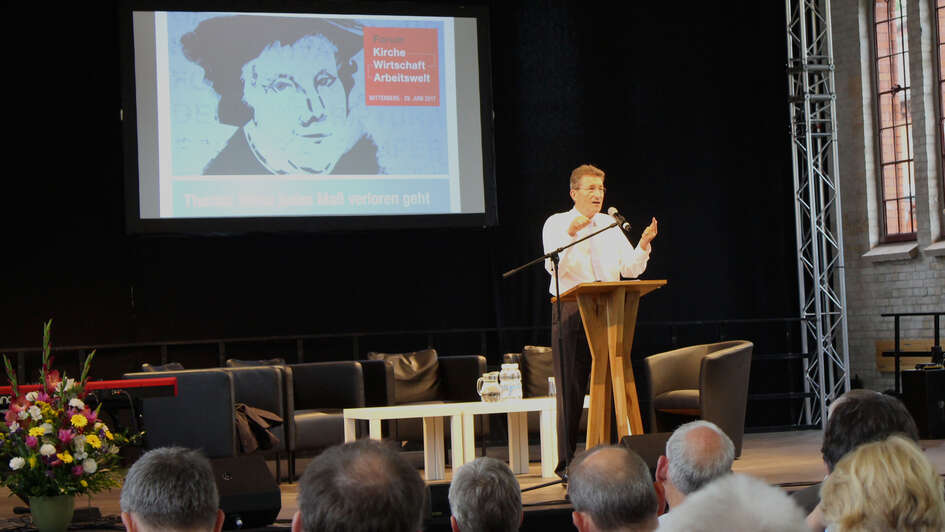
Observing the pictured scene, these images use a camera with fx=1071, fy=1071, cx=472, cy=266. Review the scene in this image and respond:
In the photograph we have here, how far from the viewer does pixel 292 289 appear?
8.45 meters

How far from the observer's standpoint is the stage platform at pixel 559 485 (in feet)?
12.4

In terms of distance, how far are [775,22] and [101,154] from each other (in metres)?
5.72

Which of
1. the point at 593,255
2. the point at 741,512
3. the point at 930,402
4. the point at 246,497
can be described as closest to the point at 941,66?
the point at 930,402

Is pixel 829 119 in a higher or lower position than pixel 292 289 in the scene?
higher

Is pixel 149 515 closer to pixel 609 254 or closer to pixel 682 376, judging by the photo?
pixel 609 254

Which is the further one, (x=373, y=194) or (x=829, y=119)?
(x=829, y=119)

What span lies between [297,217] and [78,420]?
13.4ft

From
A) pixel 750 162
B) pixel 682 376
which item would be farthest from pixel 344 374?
pixel 750 162

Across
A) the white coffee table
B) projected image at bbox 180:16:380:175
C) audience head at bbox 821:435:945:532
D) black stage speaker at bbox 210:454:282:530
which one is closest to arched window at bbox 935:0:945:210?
projected image at bbox 180:16:380:175

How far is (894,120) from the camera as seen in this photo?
9.59 meters

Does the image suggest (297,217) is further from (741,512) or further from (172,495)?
(741,512)

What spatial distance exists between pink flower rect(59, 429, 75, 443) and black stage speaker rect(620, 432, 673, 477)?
2017mm

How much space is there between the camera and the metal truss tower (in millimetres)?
8492

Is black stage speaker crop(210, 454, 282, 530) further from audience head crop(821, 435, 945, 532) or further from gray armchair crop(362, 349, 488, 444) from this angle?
gray armchair crop(362, 349, 488, 444)
